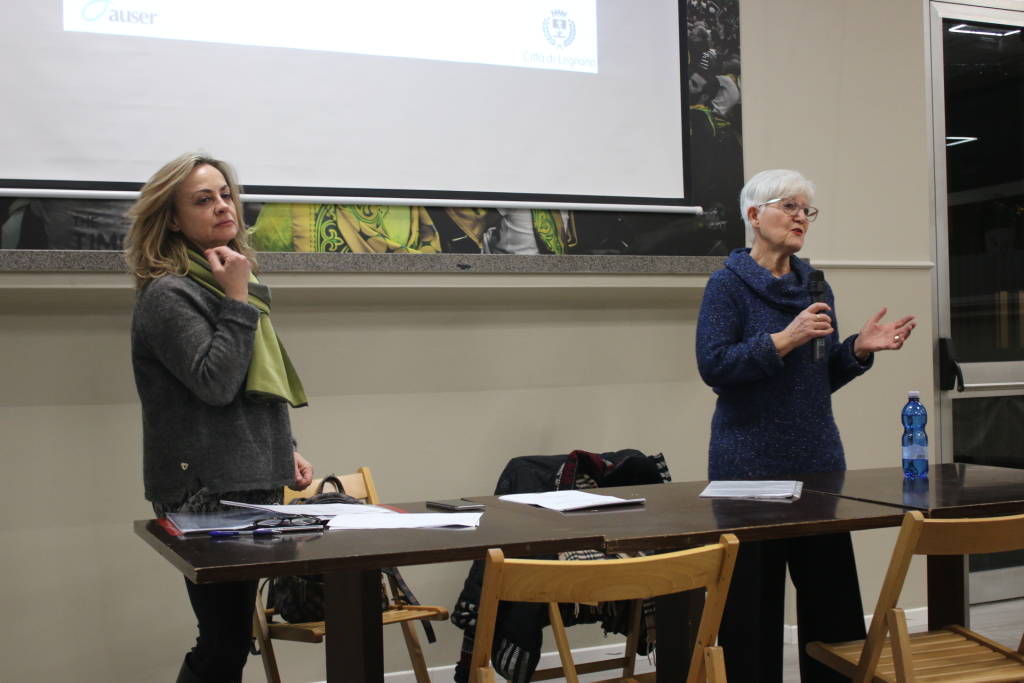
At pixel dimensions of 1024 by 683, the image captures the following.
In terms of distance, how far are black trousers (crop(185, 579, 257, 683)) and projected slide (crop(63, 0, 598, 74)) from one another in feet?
6.21

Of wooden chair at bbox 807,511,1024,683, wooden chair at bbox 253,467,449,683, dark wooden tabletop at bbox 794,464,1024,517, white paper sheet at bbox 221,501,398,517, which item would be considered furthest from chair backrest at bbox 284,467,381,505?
wooden chair at bbox 807,511,1024,683

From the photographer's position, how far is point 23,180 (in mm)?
3072

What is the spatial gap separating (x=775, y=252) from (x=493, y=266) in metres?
0.97

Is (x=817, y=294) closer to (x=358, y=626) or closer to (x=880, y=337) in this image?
(x=880, y=337)

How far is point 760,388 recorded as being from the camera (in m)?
2.78

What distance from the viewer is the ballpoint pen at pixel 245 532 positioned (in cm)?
189

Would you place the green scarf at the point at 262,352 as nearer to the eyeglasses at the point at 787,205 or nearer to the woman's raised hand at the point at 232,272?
the woman's raised hand at the point at 232,272

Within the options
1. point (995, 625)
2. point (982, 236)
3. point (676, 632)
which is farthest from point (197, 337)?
point (982, 236)

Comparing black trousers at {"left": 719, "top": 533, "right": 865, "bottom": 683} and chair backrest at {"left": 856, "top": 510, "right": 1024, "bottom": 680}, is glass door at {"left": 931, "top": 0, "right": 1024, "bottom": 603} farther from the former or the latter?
chair backrest at {"left": 856, "top": 510, "right": 1024, "bottom": 680}

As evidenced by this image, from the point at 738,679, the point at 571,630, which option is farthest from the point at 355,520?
the point at 571,630

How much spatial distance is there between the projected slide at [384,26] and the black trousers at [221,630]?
189cm

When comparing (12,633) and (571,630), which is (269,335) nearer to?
(12,633)

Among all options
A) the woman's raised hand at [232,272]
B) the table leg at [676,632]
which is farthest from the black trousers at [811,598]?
the woman's raised hand at [232,272]

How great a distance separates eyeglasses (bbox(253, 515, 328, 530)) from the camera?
193 centimetres
